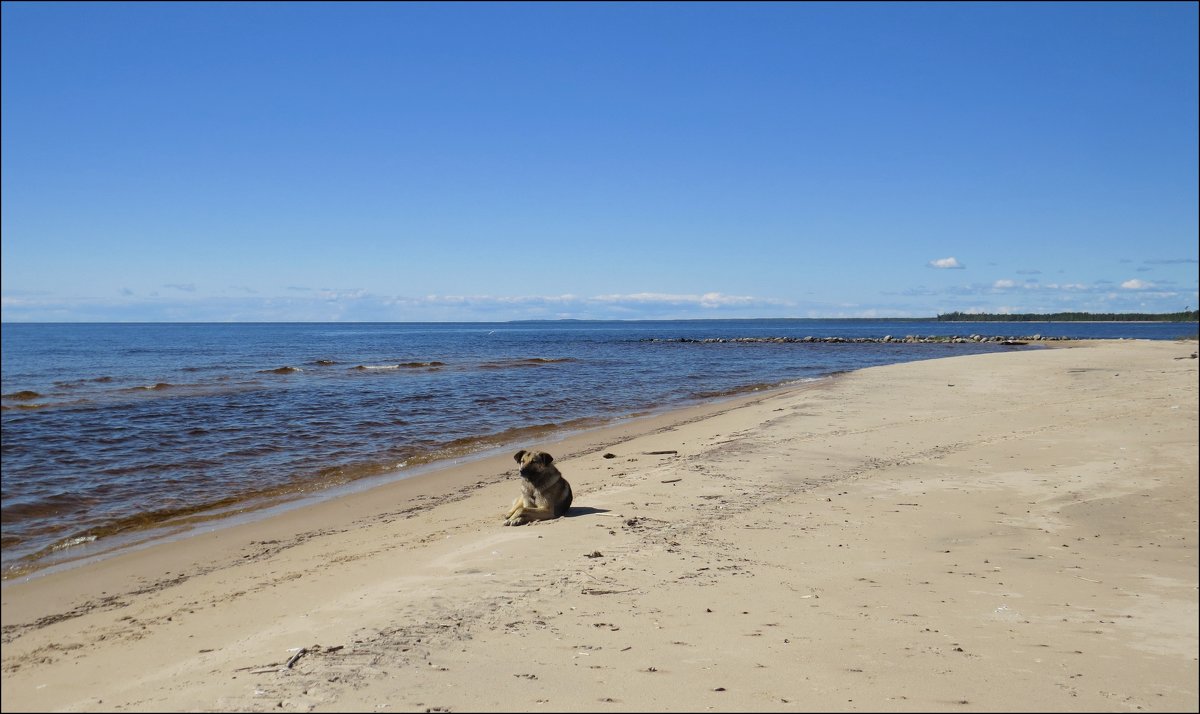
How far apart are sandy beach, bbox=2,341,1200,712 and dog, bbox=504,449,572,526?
289mm

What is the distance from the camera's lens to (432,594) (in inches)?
238

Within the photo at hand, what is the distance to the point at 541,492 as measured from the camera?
9344 mm

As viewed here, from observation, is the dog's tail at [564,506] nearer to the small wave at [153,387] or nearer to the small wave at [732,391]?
the small wave at [732,391]

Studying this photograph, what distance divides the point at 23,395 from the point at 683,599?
2709 cm

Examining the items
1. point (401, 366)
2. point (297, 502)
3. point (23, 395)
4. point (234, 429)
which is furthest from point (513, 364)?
point (297, 502)

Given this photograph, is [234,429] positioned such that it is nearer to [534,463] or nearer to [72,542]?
[72,542]

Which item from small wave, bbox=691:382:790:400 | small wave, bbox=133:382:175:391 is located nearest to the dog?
small wave, bbox=691:382:790:400

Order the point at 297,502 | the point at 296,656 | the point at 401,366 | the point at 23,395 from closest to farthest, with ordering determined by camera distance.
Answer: the point at 296,656, the point at 297,502, the point at 23,395, the point at 401,366

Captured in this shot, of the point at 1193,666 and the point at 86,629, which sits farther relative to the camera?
the point at 86,629

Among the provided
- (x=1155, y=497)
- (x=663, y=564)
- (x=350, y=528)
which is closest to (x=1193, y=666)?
(x=663, y=564)

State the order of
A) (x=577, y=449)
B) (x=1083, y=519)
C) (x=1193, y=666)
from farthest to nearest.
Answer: (x=577, y=449) < (x=1083, y=519) < (x=1193, y=666)

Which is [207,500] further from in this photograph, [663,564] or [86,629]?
[663,564]

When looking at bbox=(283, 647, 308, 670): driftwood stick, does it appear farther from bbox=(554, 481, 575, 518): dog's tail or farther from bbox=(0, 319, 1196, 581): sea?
bbox=(0, 319, 1196, 581): sea

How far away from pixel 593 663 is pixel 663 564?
2421mm
